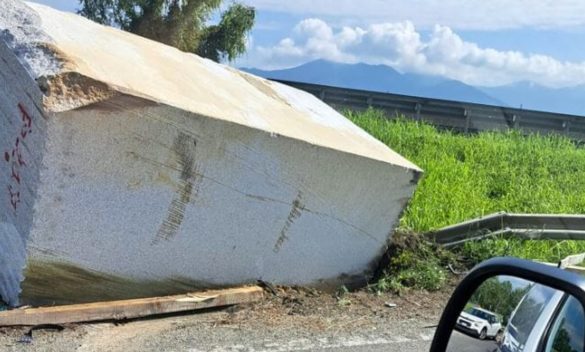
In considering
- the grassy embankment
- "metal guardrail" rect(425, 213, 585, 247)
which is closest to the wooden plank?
the grassy embankment

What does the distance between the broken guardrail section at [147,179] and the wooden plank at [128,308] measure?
0.13 meters

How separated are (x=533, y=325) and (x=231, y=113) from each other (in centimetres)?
387

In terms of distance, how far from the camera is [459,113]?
61.3 feet

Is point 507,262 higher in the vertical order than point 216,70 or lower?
lower

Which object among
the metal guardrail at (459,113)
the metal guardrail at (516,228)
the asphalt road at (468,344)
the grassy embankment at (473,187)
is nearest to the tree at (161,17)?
the metal guardrail at (459,113)

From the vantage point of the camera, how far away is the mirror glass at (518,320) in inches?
77.7

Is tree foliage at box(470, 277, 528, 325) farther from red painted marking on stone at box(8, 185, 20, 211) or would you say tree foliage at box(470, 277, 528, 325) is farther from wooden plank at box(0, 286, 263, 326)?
red painted marking on stone at box(8, 185, 20, 211)

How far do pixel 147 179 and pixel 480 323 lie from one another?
3.40 meters

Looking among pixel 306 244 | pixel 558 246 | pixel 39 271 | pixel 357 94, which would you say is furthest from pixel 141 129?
pixel 357 94

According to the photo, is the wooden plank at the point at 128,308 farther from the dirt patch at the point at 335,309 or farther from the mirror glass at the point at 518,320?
the mirror glass at the point at 518,320

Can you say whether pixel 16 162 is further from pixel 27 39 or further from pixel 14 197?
pixel 27 39

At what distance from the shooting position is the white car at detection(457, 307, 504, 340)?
226cm

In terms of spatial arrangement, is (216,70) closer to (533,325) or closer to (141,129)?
(141,129)

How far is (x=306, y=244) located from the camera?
20.7 feet
